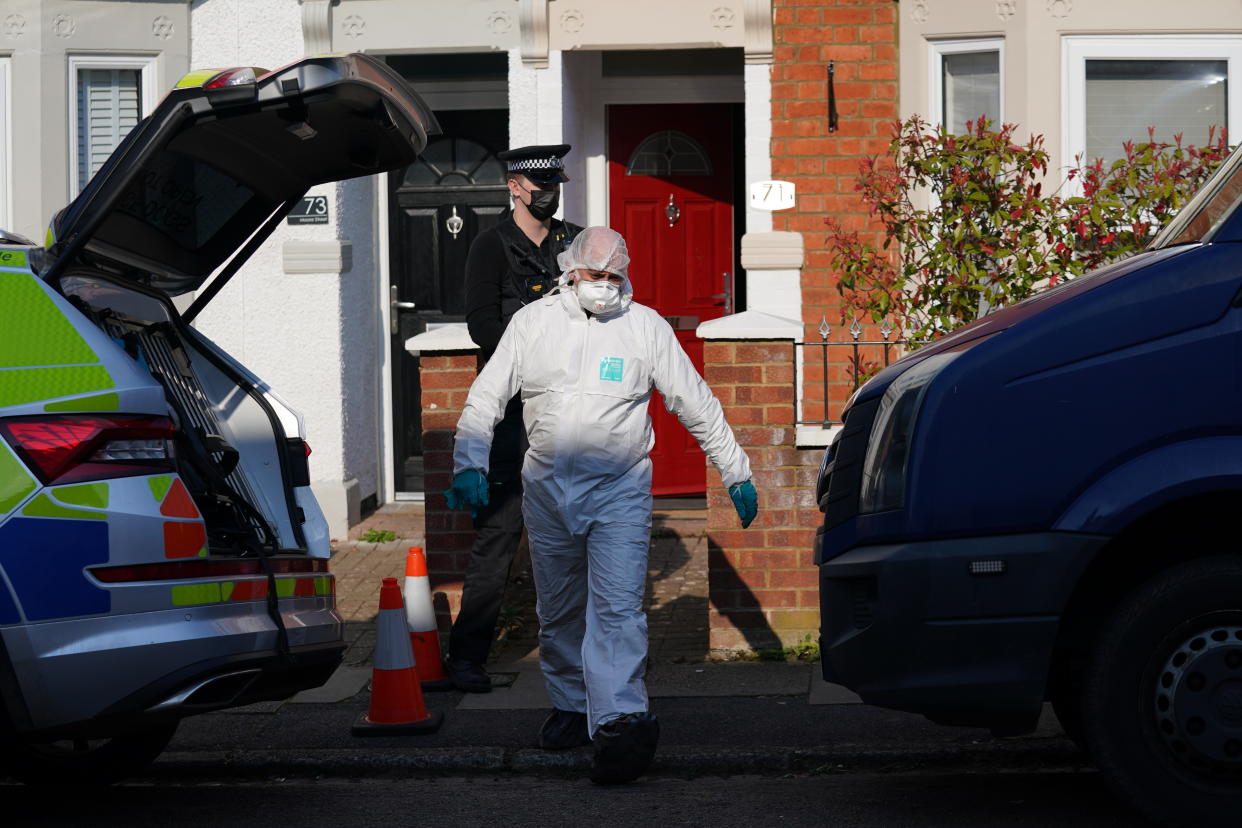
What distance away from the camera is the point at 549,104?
9875 millimetres

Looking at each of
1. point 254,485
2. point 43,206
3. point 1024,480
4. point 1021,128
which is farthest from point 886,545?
point 43,206

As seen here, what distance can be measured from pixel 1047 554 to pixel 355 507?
6428 mm

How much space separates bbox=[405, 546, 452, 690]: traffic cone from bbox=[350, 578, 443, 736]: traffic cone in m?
0.45

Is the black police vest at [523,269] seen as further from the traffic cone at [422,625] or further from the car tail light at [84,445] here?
the car tail light at [84,445]

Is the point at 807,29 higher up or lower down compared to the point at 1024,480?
higher up

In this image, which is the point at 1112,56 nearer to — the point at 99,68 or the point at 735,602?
the point at 735,602

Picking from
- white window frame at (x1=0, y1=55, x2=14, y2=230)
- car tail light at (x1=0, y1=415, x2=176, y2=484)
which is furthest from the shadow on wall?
white window frame at (x1=0, y1=55, x2=14, y2=230)

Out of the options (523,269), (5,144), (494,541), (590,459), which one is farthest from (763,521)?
(5,144)

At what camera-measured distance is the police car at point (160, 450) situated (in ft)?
14.5

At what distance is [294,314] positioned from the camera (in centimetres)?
1020

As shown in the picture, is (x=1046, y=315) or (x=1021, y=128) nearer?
(x=1046, y=315)

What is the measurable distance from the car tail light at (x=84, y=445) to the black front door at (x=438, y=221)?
20.2 feet

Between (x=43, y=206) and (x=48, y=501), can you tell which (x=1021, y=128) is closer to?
(x=43, y=206)

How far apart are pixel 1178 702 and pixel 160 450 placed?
2.87m
